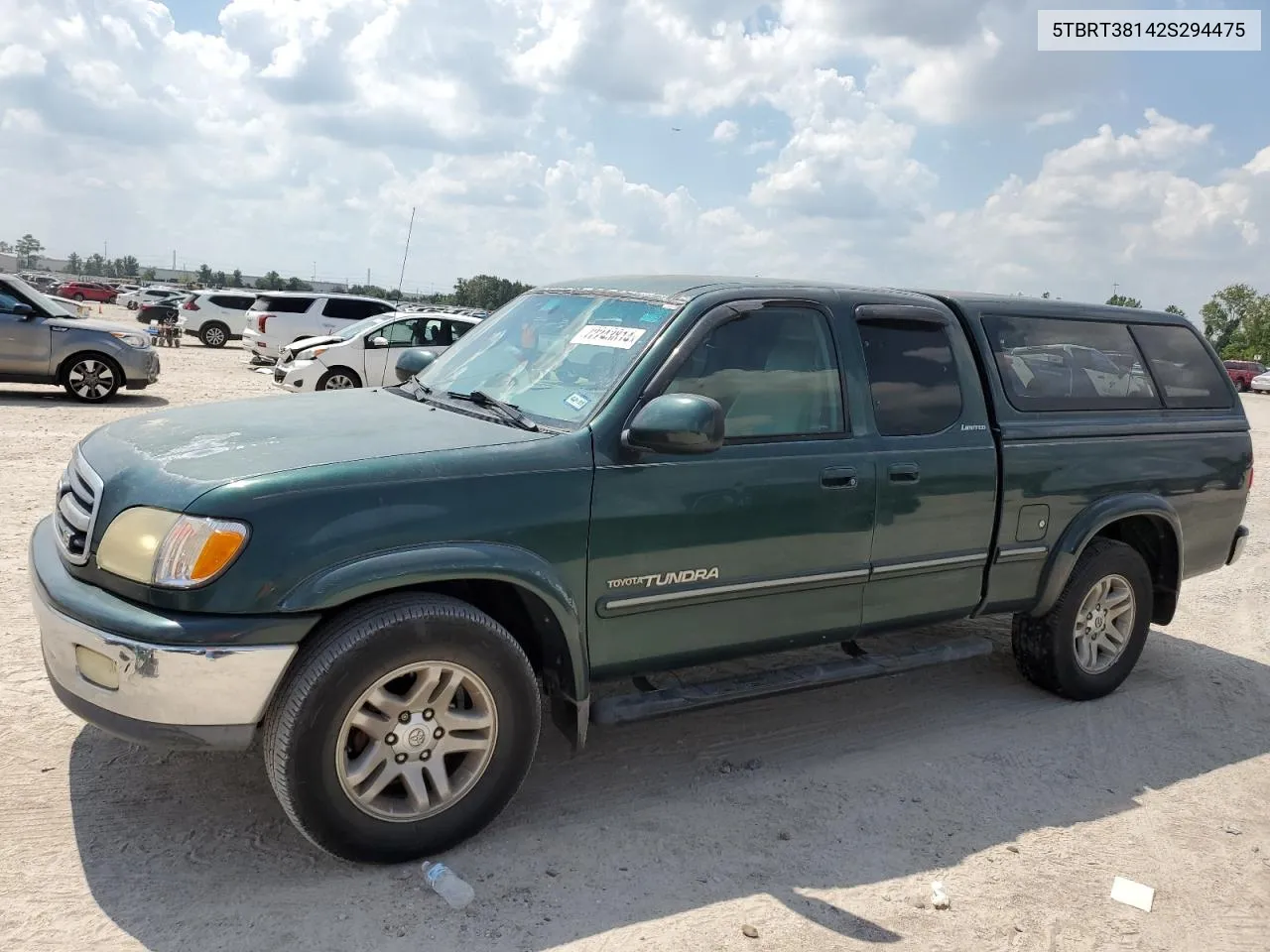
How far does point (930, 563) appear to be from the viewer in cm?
449

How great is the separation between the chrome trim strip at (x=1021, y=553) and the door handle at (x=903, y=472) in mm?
686

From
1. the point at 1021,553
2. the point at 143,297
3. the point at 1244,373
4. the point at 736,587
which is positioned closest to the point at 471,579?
the point at 736,587

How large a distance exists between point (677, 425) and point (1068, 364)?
265 centimetres

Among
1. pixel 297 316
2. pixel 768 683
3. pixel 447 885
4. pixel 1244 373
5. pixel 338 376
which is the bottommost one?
pixel 447 885

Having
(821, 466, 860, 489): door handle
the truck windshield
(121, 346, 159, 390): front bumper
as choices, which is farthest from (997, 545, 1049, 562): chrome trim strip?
(121, 346, 159, 390): front bumper

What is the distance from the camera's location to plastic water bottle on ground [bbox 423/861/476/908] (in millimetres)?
3223

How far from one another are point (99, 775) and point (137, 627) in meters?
1.19

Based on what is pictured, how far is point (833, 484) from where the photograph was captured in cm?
412

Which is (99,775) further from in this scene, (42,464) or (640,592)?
(42,464)

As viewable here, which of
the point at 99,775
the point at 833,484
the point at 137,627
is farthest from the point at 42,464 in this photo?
the point at 833,484

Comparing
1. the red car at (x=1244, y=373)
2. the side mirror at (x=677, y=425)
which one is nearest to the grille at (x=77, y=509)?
the side mirror at (x=677, y=425)

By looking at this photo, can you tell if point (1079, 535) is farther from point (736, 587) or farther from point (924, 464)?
point (736, 587)

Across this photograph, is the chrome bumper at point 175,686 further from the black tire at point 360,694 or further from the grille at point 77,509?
the grille at point 77,509

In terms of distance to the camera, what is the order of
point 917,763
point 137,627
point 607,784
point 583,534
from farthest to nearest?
point 917,763
point 607,784
point 583,534
point 137,627
